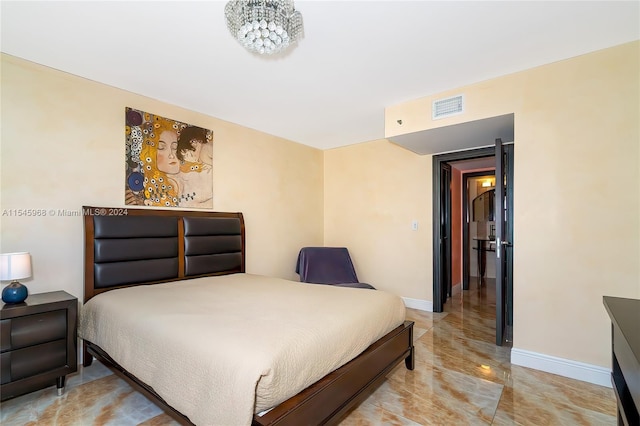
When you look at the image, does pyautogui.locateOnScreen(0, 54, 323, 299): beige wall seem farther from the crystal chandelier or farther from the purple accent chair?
the crystal chandelier

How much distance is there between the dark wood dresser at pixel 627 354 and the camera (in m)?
0.92

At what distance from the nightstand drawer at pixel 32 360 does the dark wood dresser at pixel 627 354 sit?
3076 mm

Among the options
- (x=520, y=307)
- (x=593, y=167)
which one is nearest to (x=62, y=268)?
(x=520, y=307)

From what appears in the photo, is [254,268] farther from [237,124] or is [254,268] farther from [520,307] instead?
[520,307]

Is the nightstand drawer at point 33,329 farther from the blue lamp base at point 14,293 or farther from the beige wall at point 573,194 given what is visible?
the beige wall at point 573,194

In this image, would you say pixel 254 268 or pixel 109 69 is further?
pixel 254 268

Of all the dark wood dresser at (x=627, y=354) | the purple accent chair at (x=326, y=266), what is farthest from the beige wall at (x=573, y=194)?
the purple accent chair at (x=326, y=266)

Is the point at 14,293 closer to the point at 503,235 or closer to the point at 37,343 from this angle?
the point at 37,343

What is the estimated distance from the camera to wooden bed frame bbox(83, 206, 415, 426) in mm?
1586

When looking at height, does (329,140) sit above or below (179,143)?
above

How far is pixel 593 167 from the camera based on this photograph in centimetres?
235

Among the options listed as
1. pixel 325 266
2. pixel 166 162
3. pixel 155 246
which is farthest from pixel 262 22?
pixel 325 266

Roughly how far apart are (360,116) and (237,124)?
61.9 inches

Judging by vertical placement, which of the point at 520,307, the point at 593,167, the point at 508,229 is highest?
the point at 593,167
